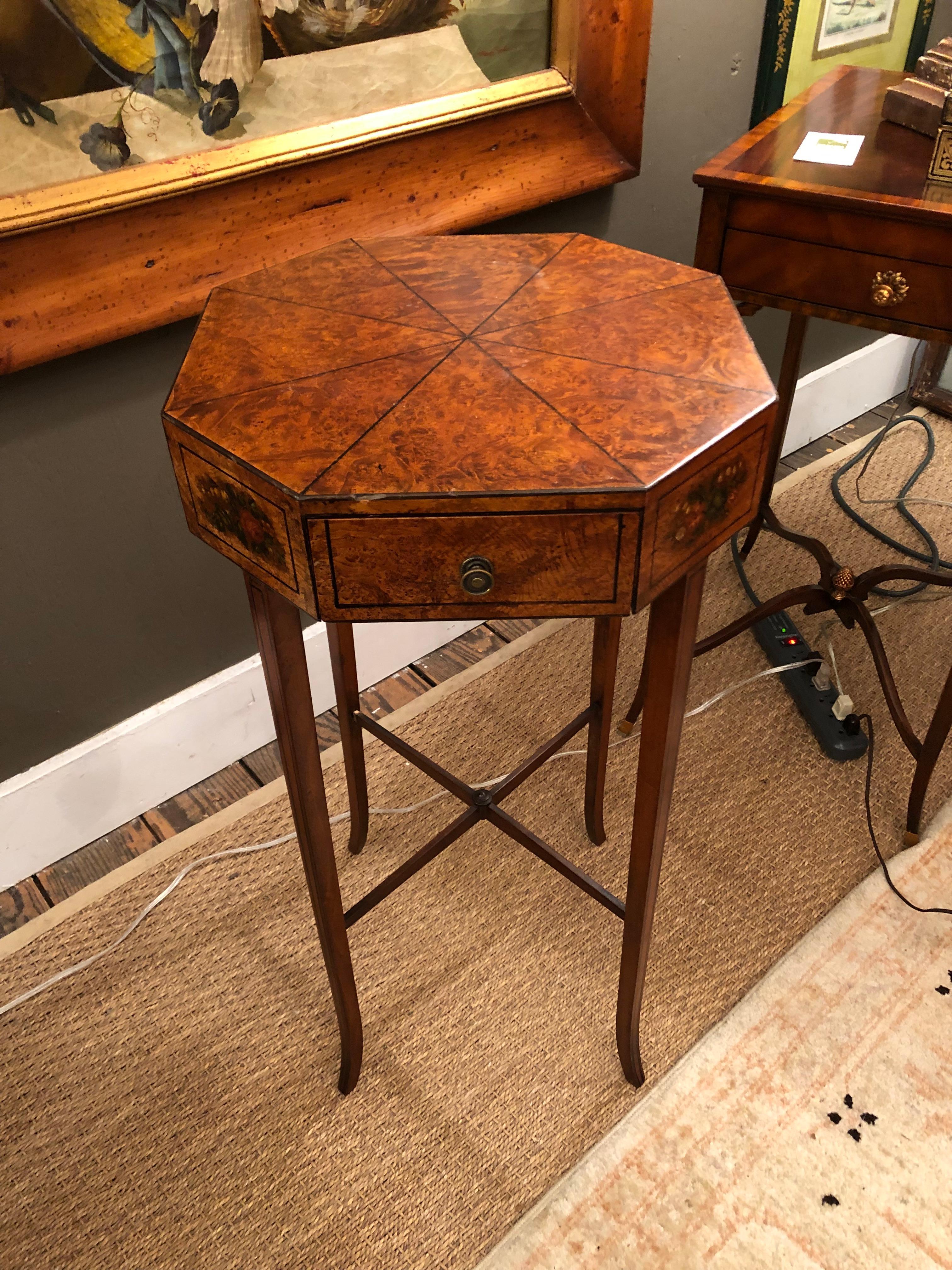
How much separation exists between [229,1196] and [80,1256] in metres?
0.17

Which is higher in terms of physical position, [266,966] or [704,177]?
[704,177]

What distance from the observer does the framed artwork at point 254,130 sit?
1.07 metres

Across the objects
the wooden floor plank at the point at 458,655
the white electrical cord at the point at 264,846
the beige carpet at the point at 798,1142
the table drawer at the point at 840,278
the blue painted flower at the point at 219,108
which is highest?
the blue painted flower at the point at 219,108

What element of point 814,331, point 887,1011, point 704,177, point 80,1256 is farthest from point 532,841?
point 814,331

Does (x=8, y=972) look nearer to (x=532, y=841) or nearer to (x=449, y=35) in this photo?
(x=532, y=841)

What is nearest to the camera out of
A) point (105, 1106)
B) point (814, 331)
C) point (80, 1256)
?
point (80, 1256)

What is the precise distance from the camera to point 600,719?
1366 mm

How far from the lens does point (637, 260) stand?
3.29ft

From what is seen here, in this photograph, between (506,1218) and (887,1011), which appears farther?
(887,1011)

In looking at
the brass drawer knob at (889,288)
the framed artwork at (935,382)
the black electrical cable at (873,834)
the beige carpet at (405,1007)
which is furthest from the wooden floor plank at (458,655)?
the framed artwork at (935,382)

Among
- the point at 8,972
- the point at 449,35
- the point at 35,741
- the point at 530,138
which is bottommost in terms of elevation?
the point at 8,972

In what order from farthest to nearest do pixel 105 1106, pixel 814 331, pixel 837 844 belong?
1. pixel 814 331
2. pixel 837 844
3. pixel 105 1106

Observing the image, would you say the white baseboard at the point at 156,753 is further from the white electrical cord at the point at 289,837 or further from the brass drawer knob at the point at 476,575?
the brass drawer knob at the point at 476,575

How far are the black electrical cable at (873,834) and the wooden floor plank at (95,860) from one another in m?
1.15
